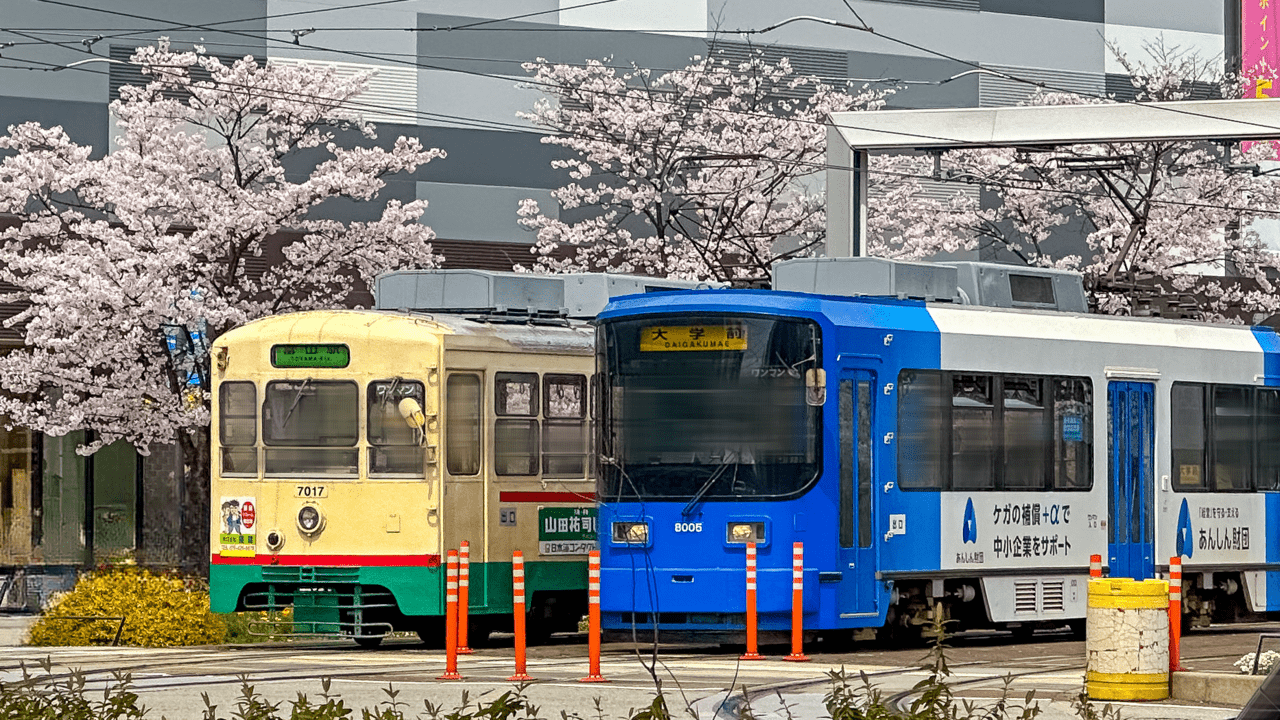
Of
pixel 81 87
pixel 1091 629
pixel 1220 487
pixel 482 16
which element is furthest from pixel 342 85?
pixel 1091 629

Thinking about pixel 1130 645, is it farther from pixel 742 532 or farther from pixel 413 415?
pixel 413 415

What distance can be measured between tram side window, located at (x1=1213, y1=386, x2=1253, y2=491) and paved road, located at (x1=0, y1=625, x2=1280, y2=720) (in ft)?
5.56

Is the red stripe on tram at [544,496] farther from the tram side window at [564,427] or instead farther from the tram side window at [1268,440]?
the tram side window at [1268,440]

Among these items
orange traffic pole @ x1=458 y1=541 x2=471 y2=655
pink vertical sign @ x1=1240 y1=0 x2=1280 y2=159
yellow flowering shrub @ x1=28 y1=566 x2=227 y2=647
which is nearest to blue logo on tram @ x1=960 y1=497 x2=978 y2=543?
orange traffic pole @ x1=458 y1=541 x2=471 y2=655

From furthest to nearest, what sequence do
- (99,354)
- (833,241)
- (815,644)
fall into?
(99,354) < (833,241) < (815,644)

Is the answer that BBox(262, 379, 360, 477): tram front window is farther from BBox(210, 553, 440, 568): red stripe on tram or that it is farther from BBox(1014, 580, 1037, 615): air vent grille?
BBox(1014, 580, 1037, 615): air vent grille

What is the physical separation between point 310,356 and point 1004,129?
409 inches

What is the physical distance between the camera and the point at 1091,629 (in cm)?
1493

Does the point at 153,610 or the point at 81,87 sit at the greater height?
the point at 81,87

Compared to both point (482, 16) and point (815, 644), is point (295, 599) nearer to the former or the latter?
point (815, 644)

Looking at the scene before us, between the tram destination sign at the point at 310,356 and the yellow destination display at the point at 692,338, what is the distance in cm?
286

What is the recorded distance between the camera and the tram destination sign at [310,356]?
20328mm

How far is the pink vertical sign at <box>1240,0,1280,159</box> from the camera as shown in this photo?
46.2 meters

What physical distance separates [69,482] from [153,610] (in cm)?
1594
